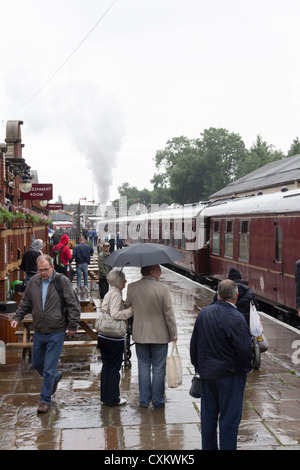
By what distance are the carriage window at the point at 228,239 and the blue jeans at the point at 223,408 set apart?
11694mm

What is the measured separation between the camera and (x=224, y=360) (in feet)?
15.0

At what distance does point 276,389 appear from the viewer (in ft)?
23.4

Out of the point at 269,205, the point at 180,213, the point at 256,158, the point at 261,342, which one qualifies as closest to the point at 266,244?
the point at 269,205

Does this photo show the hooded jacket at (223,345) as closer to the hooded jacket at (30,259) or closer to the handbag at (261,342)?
the handbag at (261,342)

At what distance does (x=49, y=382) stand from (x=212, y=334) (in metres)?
2.44

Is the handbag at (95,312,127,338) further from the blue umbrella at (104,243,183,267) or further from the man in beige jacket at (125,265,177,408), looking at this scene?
the blue umbrella at (104,243,183,267)

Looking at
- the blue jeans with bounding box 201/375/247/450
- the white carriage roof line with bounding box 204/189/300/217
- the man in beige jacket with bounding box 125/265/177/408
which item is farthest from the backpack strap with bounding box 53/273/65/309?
the white carriage roof line with bounding box 204/189/300/217

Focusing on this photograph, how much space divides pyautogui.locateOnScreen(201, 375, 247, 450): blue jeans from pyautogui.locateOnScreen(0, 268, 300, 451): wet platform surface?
0.59 metres

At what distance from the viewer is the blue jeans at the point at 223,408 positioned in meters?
4.59

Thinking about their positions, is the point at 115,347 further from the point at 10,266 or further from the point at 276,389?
the point at 10,266

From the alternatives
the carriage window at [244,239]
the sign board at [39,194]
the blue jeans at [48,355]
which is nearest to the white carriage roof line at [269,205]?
the carriage window at [244,239]

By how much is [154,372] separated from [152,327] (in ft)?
1.72

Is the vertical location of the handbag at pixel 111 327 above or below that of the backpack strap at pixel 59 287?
below
